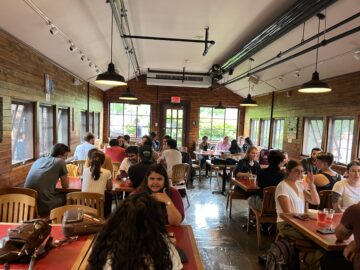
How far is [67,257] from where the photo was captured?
64.9 inches

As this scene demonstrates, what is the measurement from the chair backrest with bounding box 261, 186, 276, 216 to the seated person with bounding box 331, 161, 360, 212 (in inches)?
27.9

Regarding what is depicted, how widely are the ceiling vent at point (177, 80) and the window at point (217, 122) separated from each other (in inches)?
51.4

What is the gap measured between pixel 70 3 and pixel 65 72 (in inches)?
101

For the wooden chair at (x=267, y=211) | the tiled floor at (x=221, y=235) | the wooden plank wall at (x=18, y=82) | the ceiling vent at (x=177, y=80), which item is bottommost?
the tiled floor at (x=221, y=235)

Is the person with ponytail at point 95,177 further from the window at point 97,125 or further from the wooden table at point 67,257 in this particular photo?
the window at point 97,125

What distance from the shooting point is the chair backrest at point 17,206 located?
2.66 meters

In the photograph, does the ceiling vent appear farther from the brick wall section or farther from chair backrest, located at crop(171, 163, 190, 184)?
chair backrest, located at crop(171, 163, 190, 184)

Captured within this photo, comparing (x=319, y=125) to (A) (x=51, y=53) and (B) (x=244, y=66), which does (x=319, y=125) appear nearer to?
(B) (x=244, y=66)

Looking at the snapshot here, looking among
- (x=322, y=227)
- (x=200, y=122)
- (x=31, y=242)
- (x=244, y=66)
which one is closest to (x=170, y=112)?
(x=200, y=122)

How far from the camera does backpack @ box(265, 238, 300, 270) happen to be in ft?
7.76

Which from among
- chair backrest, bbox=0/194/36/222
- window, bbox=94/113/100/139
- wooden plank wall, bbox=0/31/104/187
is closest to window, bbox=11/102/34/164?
wooden plank wall, bbox=0/31/104/187

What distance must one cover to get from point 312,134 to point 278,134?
1.63m

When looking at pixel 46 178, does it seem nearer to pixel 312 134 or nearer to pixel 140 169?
pixel 140 169

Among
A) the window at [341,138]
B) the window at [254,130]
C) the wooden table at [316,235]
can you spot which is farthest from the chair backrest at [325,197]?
the window at [254,130]
